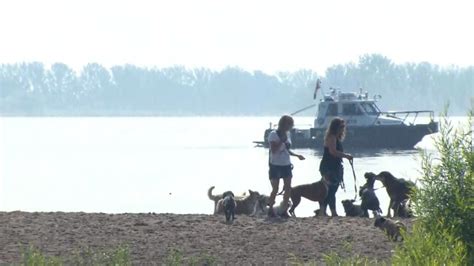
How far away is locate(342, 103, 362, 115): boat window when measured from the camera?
6225 centimetres

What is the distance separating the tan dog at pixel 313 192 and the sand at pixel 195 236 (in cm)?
97

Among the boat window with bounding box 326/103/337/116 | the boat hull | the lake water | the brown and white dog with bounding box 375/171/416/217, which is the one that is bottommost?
the lake water

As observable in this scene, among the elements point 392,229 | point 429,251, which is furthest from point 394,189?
point 429,251

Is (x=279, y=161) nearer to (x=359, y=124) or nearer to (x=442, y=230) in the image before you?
(x=442, y=230)

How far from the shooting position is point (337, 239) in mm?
12508

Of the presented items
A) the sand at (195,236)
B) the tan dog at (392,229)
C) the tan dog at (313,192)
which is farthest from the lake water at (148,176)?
the tan dog at (392,229)

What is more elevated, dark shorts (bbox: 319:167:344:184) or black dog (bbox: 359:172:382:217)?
dark shorts (bbox: 319:167:344:184)

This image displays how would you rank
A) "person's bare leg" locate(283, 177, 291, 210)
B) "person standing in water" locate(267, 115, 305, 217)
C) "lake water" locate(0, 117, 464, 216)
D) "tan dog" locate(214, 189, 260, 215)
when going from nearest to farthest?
"person standing in water" locate(267, 115, 305, 217) → "person's bare leg" locate(283, 177, 291, 210) → "tan dog" locate(214, 189, 260, 215) → "lake water" locate(0, 117, 464, 216)

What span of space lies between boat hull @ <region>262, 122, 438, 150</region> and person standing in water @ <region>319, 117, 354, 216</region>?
47.6 meters

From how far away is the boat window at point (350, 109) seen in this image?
204 ft

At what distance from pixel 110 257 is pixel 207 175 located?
46.2m

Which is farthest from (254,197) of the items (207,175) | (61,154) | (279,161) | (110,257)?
(61,154)

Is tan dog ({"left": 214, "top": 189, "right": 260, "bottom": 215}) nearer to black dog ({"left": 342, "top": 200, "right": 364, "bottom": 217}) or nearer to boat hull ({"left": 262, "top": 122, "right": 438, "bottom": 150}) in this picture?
black dog ({"left": 342, "top": 200, "right": 364, "bottom": 217})

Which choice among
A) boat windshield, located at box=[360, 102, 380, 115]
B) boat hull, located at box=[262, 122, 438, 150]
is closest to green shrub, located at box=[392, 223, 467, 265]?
boat hull, located at box=[262, 122, 438, 150]
